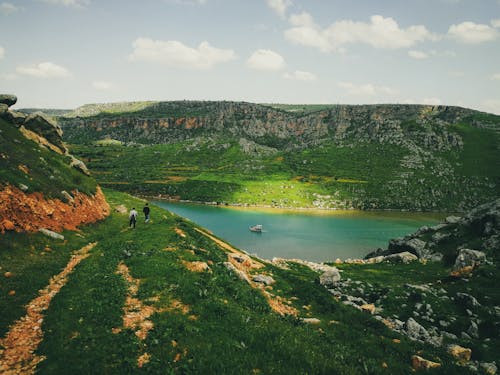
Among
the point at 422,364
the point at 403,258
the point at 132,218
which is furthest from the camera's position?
the point at 403,258

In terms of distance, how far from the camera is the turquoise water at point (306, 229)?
91.4 m

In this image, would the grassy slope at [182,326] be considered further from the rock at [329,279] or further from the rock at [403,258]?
the rock at [403,258]

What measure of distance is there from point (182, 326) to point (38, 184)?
2711cm

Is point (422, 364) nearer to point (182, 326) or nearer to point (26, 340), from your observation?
point (182, 326)

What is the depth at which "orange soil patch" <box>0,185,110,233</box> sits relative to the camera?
25.4 meters

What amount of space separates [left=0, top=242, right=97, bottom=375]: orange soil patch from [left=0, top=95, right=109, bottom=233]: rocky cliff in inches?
405

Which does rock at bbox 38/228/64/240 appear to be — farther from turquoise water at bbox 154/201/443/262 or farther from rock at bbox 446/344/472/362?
turquoise water at bbox 154/201/443/262

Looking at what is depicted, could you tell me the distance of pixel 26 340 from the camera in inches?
535

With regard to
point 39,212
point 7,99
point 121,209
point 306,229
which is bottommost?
point 306,229

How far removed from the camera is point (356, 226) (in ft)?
433

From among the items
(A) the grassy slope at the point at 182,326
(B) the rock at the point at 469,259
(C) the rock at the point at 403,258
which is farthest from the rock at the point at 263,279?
(C) the rock at the point at 403,258

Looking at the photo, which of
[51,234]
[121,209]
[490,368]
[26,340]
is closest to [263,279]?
[490,368]

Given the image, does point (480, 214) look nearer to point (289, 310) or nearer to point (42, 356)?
point (289, 310)

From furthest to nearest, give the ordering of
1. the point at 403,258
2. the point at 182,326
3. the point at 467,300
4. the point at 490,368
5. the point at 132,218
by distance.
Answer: the point at 403,258, the point at 132,218, the point at 467,300, the point at 490,368, the point at 182,326
